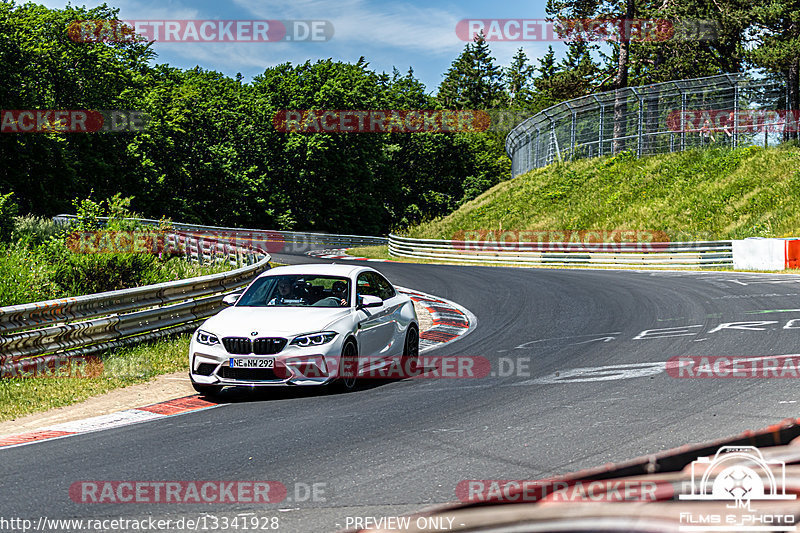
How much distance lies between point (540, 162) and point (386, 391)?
48.0 m

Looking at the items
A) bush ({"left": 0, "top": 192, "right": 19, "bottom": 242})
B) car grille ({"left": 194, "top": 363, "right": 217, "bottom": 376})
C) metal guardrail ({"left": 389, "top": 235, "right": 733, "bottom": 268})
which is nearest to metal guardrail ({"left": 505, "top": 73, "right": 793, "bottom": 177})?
metal guardrail ({"left": 389, "top": 235, "right": 733, "bottom": 268})

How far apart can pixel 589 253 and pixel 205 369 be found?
88.8 feet

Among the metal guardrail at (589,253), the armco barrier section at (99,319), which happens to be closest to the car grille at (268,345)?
the armco barrier section at (99,319)

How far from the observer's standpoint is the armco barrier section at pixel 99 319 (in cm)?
955

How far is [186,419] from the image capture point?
8008 mm

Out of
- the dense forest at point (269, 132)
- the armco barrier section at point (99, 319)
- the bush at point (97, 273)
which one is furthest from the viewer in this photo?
the dense forest at point (269, 132)

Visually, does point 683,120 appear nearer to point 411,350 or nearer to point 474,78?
point 411,350

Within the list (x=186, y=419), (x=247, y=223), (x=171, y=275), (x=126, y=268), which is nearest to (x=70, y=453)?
(x=186, y=419)

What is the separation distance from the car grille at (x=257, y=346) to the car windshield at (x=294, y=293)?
3.99 feet

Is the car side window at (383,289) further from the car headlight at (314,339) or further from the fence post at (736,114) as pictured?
the fence post at (736,114)

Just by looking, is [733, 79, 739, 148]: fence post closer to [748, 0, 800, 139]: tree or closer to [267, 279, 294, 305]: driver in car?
[748, 0, 800, 139]: tree

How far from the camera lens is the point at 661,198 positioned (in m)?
42.1

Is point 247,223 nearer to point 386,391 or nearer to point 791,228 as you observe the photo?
point 791,228

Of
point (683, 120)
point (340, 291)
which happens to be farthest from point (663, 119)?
point (340, 291)
